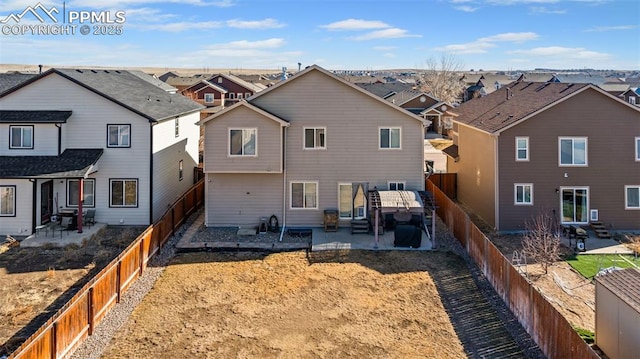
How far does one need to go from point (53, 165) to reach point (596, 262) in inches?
937

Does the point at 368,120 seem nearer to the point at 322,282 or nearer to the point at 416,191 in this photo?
the point at 416,191

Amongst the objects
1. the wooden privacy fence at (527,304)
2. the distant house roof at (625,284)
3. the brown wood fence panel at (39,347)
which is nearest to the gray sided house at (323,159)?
the wooden privacy fence at (527,304)

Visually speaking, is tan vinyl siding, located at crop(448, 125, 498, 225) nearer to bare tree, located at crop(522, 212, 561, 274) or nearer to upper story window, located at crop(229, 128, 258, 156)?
bare tree, located at crop(522, 212, 561, 274)

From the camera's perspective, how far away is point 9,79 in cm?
2767

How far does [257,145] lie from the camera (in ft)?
70.7

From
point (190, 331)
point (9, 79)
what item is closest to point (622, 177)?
point (190, 331)

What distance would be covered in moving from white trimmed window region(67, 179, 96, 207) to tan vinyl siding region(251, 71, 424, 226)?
9300 mm

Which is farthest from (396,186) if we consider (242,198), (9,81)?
(9,81)

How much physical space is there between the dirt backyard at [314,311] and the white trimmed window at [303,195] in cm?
453

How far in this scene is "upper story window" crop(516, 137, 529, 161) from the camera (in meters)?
21.6

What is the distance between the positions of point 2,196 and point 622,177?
96.3 feet

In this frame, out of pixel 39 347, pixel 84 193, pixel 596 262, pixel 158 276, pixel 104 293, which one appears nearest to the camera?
pixel 39 347

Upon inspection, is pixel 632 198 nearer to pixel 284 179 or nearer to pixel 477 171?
pixel 477 171

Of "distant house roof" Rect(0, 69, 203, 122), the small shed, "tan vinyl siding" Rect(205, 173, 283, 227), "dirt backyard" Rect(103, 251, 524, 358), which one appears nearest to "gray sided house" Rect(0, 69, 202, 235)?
"distant house roof" Rect(0, 69, 203, 122)
